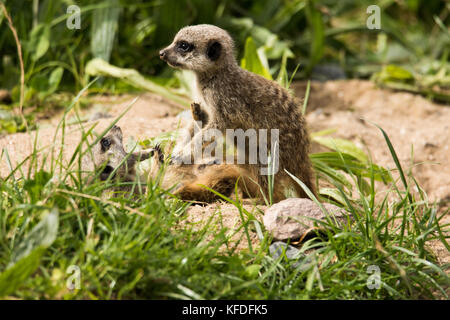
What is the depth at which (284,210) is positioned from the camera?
265cm

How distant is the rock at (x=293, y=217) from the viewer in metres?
2.59

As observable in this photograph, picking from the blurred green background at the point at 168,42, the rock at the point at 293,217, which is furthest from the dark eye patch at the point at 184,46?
the blurred green background at the point at 168,42

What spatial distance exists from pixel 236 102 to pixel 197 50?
38cm

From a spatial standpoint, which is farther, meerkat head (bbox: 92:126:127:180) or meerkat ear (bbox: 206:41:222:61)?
meerkat ear (bbox: 206:41:222:61)

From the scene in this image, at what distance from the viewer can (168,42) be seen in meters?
5.09

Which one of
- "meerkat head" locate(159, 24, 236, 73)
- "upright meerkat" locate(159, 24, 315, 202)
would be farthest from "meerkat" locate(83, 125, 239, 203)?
"meerkat head" locate(159, 24, 236, 73)

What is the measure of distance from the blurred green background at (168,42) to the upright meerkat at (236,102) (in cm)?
111

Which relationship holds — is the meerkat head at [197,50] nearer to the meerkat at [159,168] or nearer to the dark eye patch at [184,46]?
the dark eye patch at [184,46]

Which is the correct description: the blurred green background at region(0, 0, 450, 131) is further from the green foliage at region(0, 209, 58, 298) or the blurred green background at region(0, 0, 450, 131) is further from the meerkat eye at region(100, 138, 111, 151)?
A: the green foliage at region(0, 209, 58, 298)

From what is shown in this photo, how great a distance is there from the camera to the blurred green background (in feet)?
15.0

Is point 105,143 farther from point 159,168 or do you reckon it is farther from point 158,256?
point 158,256

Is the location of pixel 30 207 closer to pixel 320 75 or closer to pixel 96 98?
pixel 96 98

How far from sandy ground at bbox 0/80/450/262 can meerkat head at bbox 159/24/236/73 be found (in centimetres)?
52
